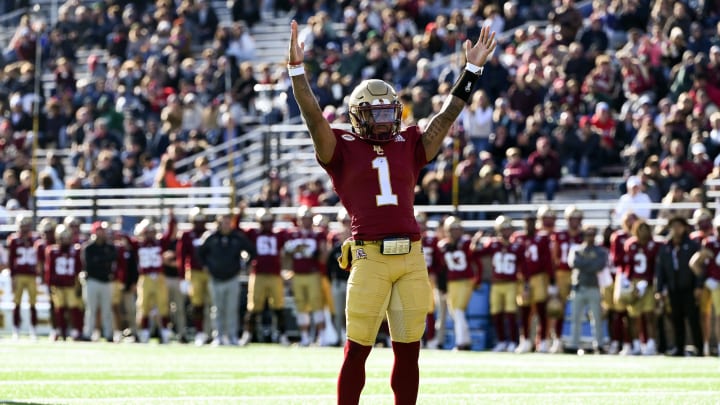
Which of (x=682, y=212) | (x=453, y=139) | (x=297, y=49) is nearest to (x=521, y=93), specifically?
(x=453, y=139)

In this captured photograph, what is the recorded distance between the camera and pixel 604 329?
1784 cm

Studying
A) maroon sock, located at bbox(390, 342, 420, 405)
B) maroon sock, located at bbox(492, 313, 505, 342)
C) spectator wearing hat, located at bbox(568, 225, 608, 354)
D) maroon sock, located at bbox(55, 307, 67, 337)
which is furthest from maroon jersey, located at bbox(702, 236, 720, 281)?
maroon sock, located at bbox(390, 342, 420, 405)

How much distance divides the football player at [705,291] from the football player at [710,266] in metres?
0.11

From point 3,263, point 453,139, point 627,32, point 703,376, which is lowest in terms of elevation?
point 703,376

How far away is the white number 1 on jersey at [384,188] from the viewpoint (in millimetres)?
7289

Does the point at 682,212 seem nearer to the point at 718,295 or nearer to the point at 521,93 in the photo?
the point at 718,295

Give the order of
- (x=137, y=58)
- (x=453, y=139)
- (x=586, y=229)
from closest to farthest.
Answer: (x=586, y=229), (x=453, y=139), (x=137, y=58)

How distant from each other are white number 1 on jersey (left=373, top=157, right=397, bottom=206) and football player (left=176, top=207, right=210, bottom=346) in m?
12.0

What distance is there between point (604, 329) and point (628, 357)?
6.55ft

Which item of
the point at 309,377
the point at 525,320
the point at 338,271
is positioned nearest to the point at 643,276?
the point at 525,320

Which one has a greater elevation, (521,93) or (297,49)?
(521,93)

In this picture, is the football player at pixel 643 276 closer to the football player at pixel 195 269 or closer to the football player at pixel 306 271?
the football player at pixel 306 271

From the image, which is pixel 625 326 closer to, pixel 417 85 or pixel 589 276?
pixel 589 276

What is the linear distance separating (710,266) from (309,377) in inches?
247
